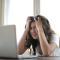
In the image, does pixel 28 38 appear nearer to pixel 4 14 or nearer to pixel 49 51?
pixel 49 51

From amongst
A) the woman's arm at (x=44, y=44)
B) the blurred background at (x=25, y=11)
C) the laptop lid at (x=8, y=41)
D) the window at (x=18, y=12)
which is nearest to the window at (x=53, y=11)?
the blurred background at (x=25, y=11)

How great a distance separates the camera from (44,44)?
2.19 metres

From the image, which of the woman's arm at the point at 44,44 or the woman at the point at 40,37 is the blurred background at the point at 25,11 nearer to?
the woman at the point at 40,37

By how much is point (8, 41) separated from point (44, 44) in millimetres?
828

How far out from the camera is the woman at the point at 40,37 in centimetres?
220

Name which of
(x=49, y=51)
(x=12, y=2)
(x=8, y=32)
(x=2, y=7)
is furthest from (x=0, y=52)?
(x=2, y=7)

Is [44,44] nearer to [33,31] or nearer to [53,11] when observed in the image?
[33,31]

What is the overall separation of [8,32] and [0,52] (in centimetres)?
19

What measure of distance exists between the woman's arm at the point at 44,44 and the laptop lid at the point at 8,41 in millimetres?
787

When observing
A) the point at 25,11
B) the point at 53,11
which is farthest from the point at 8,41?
the point at 25,11

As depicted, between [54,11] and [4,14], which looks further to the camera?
[4,14]

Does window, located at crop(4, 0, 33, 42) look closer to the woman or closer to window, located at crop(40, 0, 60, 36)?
window, located at crop(40, 0, 60, 36)

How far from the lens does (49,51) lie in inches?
85.7

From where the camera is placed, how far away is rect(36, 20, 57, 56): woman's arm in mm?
2186
